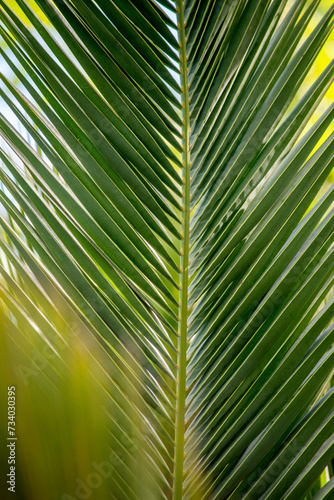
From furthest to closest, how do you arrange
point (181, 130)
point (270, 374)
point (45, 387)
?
point (181, 130)
point (270, 374)
point (45, 387)

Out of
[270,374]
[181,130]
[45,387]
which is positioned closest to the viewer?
[45,387]

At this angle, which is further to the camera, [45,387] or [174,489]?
[174,489]

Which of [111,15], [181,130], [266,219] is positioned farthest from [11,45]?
[266,219]

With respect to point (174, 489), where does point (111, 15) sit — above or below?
above

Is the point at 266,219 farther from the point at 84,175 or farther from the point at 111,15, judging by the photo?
the point at 111,15

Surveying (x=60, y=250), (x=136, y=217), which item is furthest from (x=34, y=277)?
(x=136, y=217)

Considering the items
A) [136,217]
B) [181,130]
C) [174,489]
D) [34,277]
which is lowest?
[174,489]
